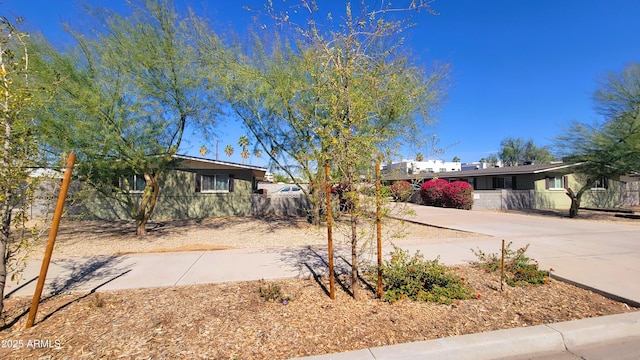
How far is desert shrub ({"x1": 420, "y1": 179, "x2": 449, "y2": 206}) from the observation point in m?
22.3

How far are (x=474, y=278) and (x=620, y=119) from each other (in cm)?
1505

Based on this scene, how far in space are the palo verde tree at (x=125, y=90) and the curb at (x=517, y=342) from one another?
316 inches

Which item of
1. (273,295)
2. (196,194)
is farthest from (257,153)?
(273,295)

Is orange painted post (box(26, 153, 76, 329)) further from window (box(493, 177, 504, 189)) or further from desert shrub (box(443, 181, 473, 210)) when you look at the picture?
window (box(493, 177, 504, 189))

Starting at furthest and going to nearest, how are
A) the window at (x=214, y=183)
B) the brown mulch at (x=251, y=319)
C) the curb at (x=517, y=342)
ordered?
the window at (x=214, y=183), the brown mulch at (x=251, y=319), the curb at (x=517, y=342)

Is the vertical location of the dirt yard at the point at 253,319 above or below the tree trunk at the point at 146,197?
below

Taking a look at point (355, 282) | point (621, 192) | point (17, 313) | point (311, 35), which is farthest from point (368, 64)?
point (621, 192)

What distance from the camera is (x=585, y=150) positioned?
14.9m

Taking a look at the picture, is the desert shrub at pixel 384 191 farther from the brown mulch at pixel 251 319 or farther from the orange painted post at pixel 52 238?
the orange painted post at pixel 52 238

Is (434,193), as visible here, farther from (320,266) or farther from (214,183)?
(320,266)

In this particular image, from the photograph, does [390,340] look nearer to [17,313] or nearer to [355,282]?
[355,282]

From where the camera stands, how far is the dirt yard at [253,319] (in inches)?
118

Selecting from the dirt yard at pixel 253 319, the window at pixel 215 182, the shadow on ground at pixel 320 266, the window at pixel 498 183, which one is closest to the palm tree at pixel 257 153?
the shadow on ground at pixel 320 266

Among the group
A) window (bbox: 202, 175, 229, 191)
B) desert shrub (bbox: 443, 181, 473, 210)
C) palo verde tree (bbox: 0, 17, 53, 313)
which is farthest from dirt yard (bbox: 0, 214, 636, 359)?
desert shrub (bbox: 443, 181, 473, 210)
